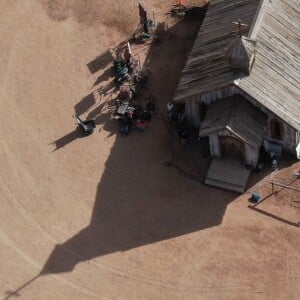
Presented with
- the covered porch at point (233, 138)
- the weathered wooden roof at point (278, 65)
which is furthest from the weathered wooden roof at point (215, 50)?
the covered porch at point (233, 138)

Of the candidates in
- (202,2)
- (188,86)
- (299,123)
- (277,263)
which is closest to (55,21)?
(202,2)

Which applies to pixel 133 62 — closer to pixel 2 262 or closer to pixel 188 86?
pixel 188 86

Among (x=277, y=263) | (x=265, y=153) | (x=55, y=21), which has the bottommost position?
(x=277, y=263)

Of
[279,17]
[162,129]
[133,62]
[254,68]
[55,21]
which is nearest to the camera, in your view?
[254,68]

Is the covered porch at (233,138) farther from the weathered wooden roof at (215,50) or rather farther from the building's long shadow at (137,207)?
the weathered wooden roof at (215,50)

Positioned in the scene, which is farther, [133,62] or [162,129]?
[133,62]

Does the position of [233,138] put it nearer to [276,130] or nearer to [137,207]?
[276,130]
